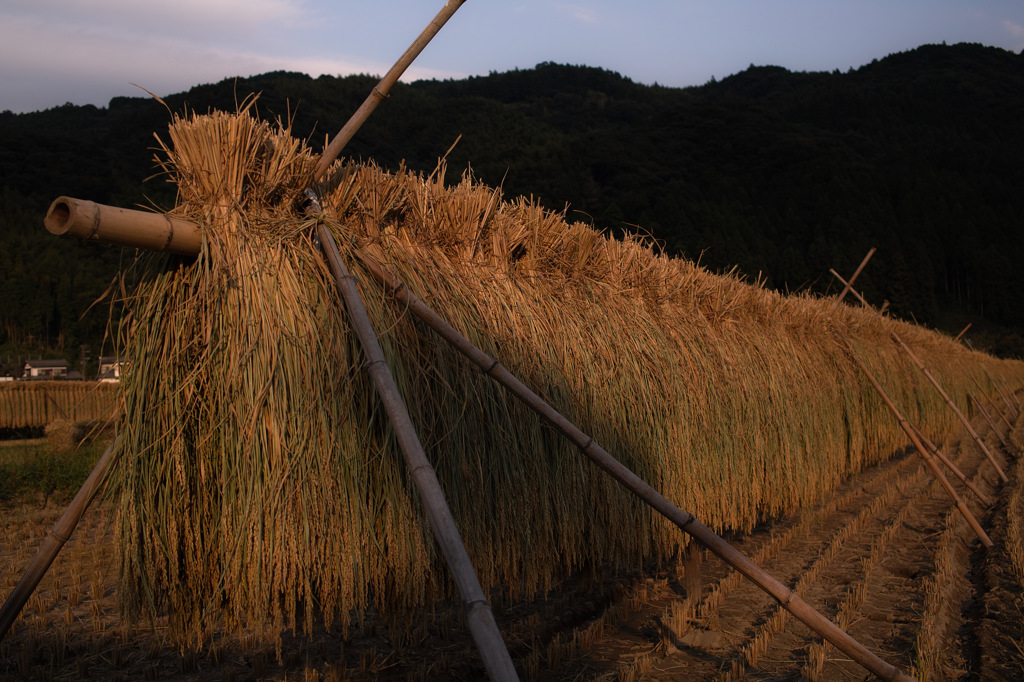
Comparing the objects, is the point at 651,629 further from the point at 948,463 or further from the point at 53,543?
the point at 948,463

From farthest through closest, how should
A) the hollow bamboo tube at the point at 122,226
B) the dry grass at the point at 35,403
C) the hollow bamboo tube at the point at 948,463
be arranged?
the dry grass at the point at 35,403 → the hollow bamboo tube at the point at 948,463 → the hollow bamboo tube at the point at 122,226

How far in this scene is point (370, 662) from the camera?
371 cm

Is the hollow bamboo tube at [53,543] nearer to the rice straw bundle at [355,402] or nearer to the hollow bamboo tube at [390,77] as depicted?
the rice straw bundle at [355,402]

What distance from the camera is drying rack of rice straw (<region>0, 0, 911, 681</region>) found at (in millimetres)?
2152

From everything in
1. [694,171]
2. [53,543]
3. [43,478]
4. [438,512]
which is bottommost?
[43,478]

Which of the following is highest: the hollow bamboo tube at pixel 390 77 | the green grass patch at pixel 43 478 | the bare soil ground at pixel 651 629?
the hollow bamboo tube at pixel 390 77

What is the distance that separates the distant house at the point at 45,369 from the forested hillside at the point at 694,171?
3.15ft

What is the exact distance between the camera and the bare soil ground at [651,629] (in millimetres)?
3740

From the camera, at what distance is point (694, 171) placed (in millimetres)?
69562

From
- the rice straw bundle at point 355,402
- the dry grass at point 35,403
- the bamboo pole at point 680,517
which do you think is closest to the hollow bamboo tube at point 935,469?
the rice straw bundle at point 355,402

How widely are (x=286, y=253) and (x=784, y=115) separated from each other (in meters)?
104

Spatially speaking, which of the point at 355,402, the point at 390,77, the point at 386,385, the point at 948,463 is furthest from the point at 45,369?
the point at 386,385

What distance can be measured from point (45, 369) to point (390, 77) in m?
30.7

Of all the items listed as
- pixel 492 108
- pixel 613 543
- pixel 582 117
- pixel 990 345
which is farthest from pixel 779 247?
pixel 613 543
